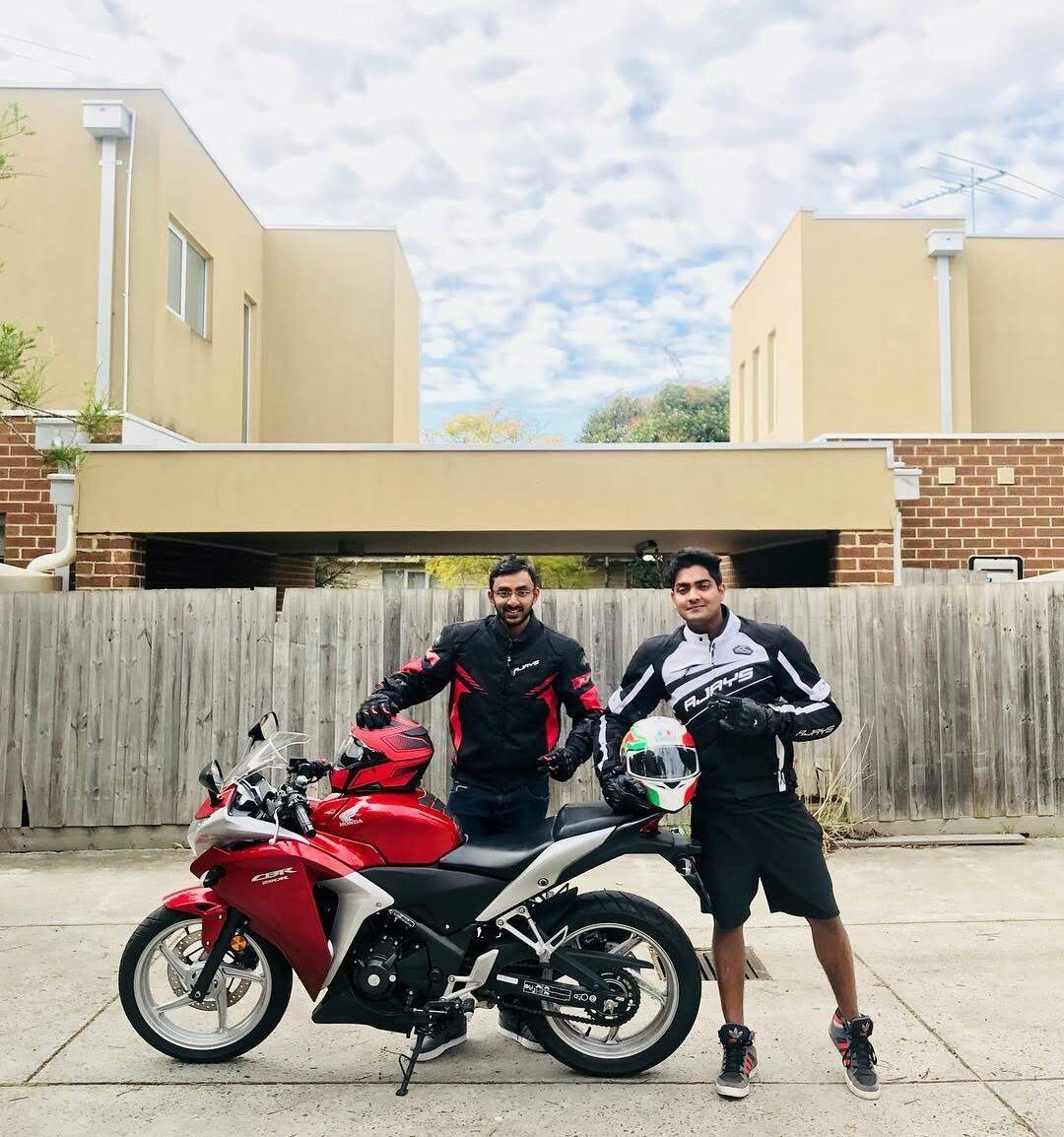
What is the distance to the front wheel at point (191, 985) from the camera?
3.80 meters

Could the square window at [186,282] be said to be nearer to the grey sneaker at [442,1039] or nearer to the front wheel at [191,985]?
the front wheel at [191,985]

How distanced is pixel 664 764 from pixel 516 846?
24.7 inches

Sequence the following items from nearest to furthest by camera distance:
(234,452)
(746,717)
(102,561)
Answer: (746,717), (102,561), (234,452)

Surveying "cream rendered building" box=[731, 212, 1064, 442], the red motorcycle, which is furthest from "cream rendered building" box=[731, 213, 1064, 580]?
the red motorcycle

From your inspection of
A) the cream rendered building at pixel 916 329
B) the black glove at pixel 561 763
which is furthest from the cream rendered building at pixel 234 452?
the black glove at pixel 561 763

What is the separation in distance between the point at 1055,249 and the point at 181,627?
1359cm

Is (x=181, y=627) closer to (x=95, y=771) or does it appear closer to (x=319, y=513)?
(x=95, y=771)

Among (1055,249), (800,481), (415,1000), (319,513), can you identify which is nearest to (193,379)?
(319,513)

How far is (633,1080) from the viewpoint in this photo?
146 inches

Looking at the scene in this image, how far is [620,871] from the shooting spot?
6.59 meters

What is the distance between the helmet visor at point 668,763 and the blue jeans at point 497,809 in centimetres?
77

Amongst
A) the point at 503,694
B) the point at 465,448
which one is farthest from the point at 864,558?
the point at 503,694

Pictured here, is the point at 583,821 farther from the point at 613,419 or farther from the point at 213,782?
the point at 613,419

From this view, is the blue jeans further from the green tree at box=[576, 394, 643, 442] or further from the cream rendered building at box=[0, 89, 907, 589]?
the green tree at box=[576, 394, 643, 442]
